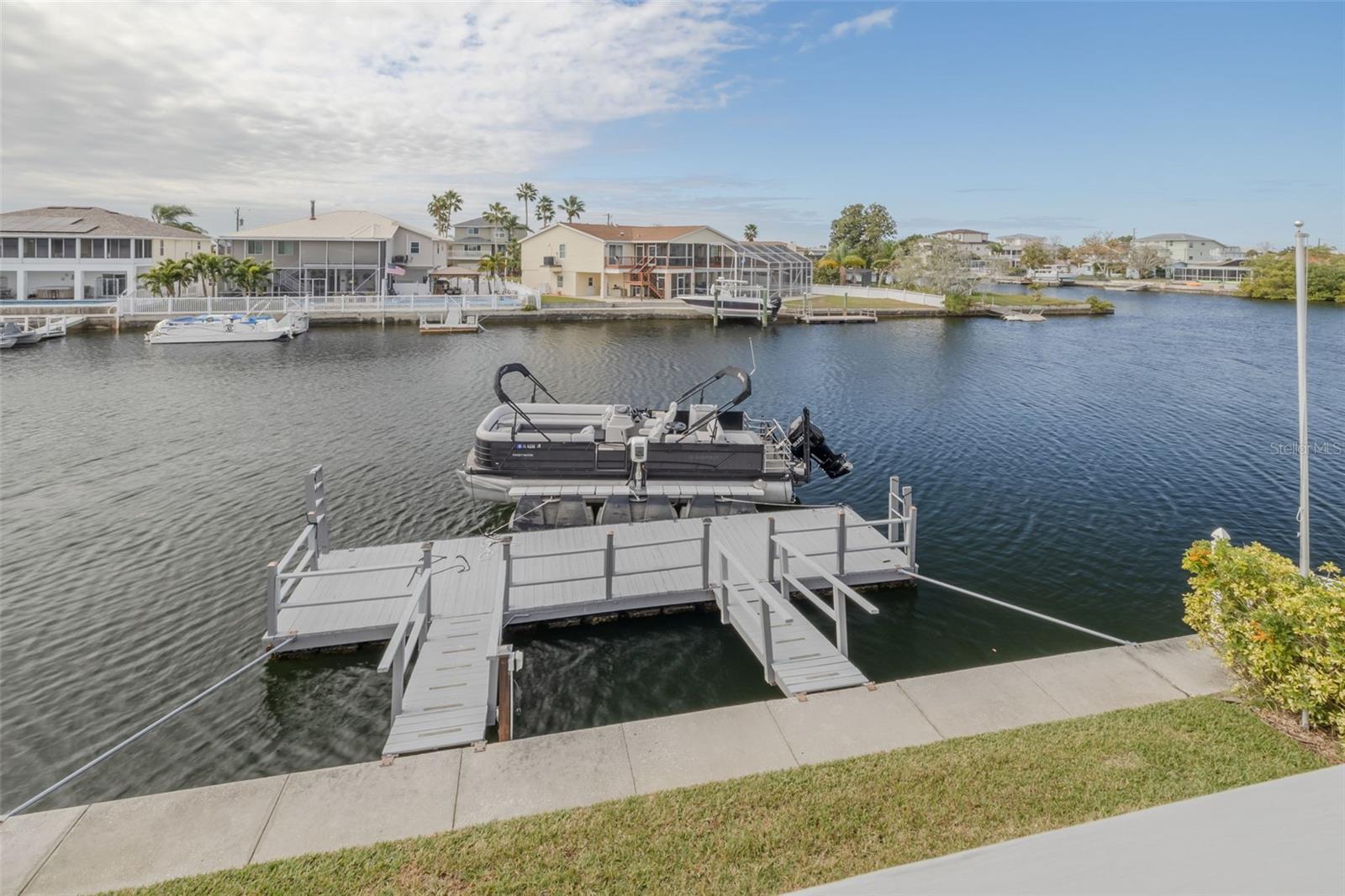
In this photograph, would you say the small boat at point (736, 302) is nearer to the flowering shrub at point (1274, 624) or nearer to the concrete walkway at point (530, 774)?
the flowering shrub at point (1274, 624)

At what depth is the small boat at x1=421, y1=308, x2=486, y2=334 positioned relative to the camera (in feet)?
183

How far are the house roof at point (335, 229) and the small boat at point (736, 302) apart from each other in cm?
2797

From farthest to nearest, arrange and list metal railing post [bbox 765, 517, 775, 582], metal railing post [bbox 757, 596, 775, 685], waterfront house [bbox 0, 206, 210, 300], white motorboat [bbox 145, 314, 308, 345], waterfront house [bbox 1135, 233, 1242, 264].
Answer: waterfront house [bbox 1135, 233, 1242, 264]
waterfront house [bbox 0, 206, 210, 300]
white motorboat [bbox 145, 314, 308, 345]
metal railing post [bbox 765, 517, 775, 582]
metal railing post [bbox 757, 596, 775, 685]

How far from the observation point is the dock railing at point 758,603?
387 inches

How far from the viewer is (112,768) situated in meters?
9.54

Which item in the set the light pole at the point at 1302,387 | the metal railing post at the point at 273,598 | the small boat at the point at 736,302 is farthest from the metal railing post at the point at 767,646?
the small boat at the point at 736,302

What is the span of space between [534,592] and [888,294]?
262 feet

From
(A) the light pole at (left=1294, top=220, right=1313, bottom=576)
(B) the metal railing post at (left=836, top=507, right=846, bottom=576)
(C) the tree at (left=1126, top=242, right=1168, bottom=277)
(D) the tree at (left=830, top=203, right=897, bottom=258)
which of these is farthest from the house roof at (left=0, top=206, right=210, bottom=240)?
(C) the tree at (left=1126, top=242, right=1168, bottom=277)

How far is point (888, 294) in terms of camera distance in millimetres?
85125

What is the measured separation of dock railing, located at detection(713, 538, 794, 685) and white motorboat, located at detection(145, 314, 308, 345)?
47315 mm

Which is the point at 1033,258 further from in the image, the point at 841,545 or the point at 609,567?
the point at 609,567

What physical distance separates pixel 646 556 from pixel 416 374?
2830 centimetres

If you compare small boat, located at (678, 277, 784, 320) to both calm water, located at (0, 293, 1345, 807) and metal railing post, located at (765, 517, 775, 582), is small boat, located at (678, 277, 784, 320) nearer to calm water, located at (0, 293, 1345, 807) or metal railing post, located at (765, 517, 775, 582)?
calm water, located at (0, 293, 1345, 807)

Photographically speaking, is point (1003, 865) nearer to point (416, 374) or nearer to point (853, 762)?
point (853, 762)
